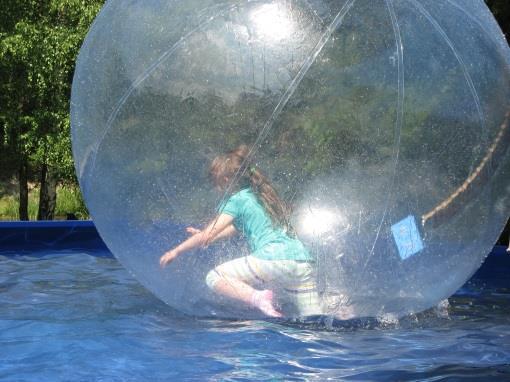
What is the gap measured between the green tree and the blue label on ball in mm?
8044

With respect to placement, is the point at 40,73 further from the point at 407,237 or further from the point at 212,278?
the point at 407,237

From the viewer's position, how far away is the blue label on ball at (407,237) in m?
4.08

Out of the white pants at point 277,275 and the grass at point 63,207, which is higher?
the grass at point 63,207

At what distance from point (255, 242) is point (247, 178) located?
1.13 feet

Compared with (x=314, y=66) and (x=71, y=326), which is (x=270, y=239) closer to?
(x=314, y=66)

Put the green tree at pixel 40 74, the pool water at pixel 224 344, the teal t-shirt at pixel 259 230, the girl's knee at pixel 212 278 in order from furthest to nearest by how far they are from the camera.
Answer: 1. the green tree at pixel 40 74
2. the girl's knee at pixel 212 278
3. the teal t-shirt at pixel 259 230
4. the pool water at pixel 224 344

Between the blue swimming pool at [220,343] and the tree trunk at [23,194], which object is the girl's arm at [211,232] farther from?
the tree trunk at [23,194]

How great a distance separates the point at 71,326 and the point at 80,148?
3.11 ft

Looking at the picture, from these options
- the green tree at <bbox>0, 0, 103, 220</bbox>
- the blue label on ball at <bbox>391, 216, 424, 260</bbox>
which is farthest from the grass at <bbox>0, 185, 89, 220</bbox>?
the blue label on ball at <bbox>391, 216, 424, 260</bbox>

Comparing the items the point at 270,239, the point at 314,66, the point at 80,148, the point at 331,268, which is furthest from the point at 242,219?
the point at 80,148

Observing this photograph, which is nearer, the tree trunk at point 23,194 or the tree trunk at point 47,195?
the tree trunk at point 47,195

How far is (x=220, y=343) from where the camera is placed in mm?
4137

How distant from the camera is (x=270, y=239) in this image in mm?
4102

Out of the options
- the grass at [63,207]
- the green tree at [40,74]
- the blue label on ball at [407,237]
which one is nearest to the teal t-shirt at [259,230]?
the blue label on ball at [407,237]
